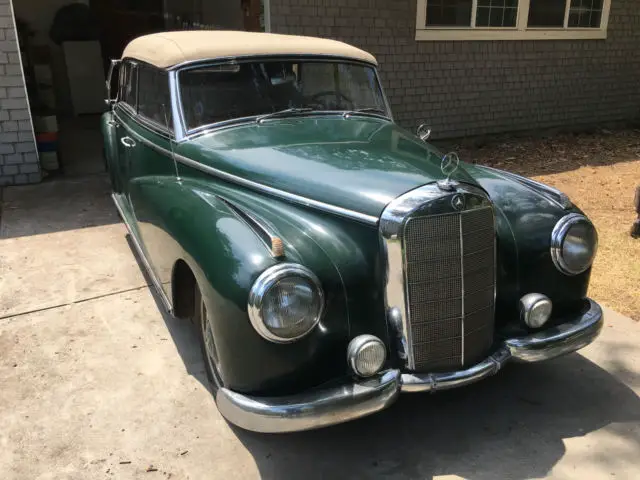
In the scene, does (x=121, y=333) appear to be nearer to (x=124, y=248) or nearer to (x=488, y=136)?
(x=124, y=248)

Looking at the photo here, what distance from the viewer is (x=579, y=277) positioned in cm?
297

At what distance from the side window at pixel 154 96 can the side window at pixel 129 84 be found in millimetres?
161

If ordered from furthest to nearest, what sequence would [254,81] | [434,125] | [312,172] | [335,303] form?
1. [434,125]
2. [254,81]
3. [312,172]
4. [335,303]

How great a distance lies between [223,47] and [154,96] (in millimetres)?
640

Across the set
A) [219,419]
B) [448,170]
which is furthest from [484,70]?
[219,419]

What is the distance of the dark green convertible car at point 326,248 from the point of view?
2342 millimetres

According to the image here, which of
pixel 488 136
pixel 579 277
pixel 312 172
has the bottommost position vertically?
pixel 488 136

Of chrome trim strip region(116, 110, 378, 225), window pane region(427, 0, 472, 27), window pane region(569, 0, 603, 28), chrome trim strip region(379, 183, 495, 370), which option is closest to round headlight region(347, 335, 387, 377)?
chrome trim strip region(379, 183, 495, 370)

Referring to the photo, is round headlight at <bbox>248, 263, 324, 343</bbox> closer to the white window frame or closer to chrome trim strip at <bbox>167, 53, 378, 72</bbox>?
chrome trim strip at <bbox>167, 53, 378, 72</bbox>

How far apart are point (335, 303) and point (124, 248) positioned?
3267 mm

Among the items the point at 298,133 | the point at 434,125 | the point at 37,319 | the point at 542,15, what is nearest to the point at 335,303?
the point at 298,133

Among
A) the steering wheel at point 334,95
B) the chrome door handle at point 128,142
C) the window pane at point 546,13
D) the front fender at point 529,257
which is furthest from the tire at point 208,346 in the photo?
the window pane at point 546,13

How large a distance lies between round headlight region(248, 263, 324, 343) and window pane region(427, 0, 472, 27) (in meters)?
7.68

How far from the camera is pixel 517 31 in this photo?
9.58m
